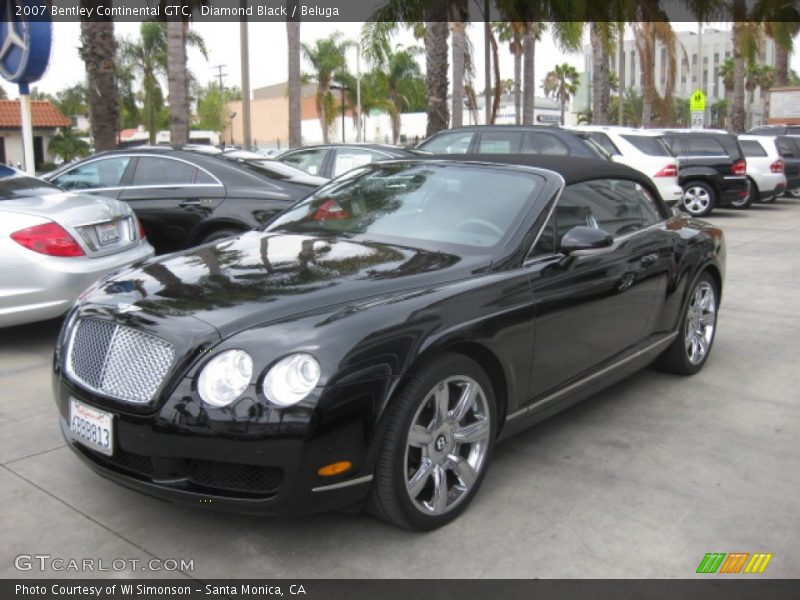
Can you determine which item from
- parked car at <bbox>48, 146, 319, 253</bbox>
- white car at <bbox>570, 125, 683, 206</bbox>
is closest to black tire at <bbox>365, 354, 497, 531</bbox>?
parked car at <bbox>48, 146, 319, 253</bbox>

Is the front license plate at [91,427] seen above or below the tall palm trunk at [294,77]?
below

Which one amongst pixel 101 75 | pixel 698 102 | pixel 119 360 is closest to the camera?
pixel 119 360

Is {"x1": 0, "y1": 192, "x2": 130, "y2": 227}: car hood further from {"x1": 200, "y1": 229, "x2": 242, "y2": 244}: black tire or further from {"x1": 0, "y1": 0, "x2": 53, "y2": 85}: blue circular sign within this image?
{"x1": 0, "y1": 0, "x2": 53, "y2": 85}: blue circular sign

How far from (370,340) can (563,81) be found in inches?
3230

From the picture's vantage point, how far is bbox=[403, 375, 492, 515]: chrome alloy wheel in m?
3.28

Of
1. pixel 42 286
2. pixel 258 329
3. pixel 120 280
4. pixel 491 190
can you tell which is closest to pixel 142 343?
pixel 258 329

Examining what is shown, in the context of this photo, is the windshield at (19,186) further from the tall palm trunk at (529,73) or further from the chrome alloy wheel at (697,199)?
the tall palm trunk at (529,73)

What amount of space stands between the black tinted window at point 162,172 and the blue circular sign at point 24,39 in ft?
6.87

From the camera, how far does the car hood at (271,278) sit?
127 inches

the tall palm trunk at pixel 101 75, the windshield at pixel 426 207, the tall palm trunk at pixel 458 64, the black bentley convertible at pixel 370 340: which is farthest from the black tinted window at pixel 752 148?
the windshield at pixel 426 207

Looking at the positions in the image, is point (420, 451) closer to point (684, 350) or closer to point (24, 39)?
point (684, 350)

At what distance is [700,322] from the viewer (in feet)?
18.8

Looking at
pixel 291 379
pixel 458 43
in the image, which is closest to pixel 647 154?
pixel 458 43

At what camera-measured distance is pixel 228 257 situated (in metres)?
4.05
